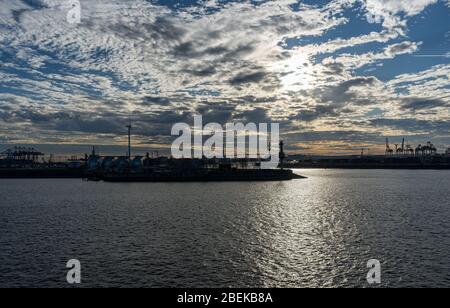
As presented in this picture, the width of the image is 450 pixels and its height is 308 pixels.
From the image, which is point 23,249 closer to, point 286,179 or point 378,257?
point 378,257

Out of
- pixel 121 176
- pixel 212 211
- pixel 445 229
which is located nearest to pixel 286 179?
pixel 121 176

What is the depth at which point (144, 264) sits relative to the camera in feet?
104

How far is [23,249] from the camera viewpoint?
37125 millimetres

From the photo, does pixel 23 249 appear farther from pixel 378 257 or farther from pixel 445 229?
pixel 445 229

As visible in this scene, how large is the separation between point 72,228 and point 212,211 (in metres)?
26.6

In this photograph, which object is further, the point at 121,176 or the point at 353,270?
the point at 121,176

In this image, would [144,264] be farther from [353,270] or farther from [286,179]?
[286,179]

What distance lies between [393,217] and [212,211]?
33.6 metres
